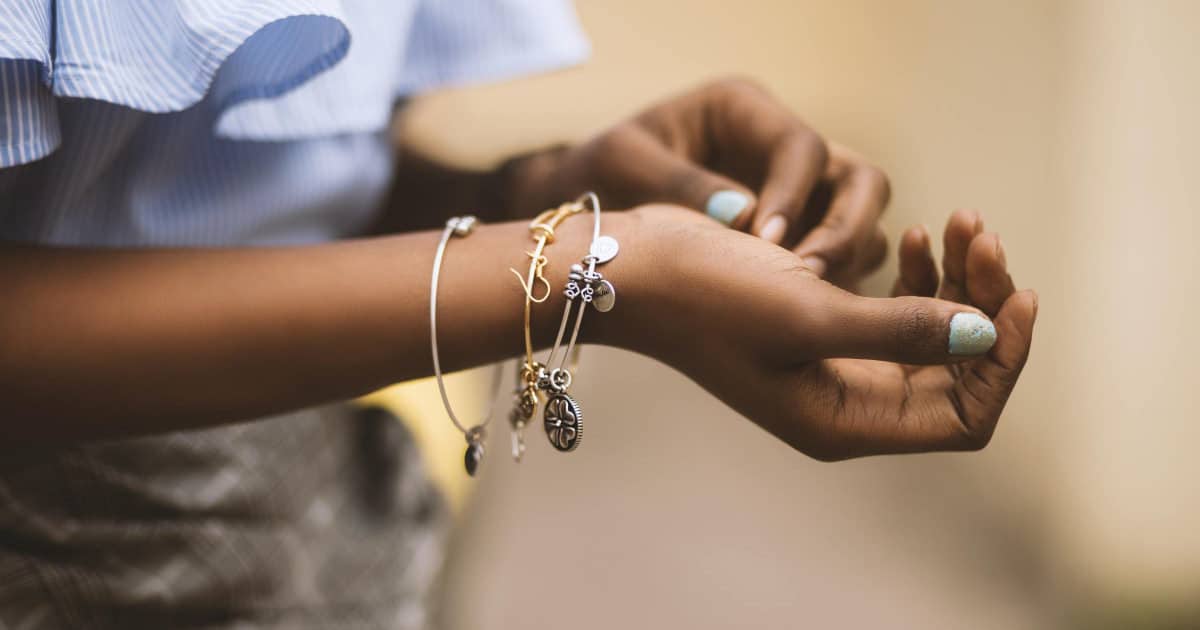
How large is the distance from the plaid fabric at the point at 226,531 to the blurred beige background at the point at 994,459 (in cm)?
33

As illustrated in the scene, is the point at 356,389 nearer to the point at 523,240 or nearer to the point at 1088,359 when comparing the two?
the point at 523,240

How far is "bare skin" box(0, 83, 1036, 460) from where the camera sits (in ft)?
1.48

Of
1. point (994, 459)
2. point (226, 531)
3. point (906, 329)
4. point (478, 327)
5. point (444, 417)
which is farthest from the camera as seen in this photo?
point (994, 459)

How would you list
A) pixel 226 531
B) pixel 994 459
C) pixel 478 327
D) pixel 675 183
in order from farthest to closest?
pixel 994 459
pixel 226 531
pixel 675 183
pixel 478 327

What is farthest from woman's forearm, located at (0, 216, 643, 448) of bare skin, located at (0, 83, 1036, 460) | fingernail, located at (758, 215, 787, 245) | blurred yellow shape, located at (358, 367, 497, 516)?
blurred yellow shape, located at (358, 367, 497, 516)

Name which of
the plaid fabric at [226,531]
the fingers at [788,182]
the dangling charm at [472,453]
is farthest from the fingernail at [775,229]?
the plaid fabric at [226,531]

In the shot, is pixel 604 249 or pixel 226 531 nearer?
pixel 604 249

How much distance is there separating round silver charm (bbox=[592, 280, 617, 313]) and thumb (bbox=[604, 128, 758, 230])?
Answer: 0.13 m

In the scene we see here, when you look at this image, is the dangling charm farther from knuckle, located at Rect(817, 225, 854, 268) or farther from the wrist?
knuckle, located at Rect(817, 225, 854, 268)

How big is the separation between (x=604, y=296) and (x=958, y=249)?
225 mm

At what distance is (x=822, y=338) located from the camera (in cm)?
43

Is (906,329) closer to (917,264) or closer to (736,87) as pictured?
(917,264)

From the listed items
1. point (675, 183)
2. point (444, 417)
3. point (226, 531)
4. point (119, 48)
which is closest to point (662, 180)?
point (675, 183)

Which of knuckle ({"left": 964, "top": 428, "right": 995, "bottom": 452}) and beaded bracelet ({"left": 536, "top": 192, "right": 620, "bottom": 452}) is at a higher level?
knuckle ({"left": 964, "top": 428, "right": 995, "bottom": 452})
